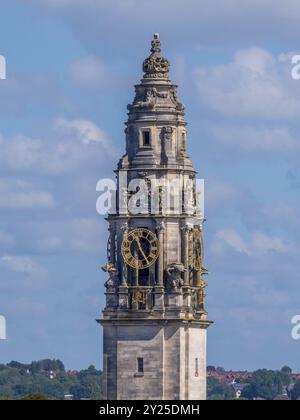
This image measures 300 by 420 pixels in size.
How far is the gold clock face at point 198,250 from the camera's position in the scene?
557 feet

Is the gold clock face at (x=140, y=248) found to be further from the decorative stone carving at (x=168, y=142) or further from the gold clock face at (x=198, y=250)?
the decorative stone carving at (x=168, y=142)

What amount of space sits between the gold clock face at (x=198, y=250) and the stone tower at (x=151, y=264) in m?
0.05

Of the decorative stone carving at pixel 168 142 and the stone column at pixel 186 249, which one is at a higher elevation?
the decorative stone carving at pixel 168 142

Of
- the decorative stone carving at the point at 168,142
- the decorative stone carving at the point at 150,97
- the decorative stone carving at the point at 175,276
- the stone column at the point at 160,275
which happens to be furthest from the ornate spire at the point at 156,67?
the decorative stone carving at the point at 175,276

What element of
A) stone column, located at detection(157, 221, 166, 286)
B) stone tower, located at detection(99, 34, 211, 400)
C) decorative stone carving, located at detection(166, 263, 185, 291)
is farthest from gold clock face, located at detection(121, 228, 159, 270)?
decorative stone carving, located at detection(166, 263, 185, 291)

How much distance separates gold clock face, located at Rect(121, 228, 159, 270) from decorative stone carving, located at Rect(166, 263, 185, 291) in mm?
980

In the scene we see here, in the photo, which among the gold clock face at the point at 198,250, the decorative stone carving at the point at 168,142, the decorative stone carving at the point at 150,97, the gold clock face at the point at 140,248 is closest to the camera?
the gold clock face at the point at 140,248

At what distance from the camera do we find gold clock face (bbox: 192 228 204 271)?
169875 millimetres

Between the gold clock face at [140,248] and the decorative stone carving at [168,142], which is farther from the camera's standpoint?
the decorative stone carving at [168,142]

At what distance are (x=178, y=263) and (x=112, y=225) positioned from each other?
3.90 m
